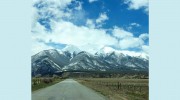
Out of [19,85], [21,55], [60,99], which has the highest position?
[21,55]

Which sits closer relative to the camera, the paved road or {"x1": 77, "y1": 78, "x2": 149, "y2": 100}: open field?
the paved road

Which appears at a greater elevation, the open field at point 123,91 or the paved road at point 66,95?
the paved road at point 66,95

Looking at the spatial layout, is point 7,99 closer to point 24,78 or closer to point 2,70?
point 2,70

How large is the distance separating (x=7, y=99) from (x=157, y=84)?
6801 mm

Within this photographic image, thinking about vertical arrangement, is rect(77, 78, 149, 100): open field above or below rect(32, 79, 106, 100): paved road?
below

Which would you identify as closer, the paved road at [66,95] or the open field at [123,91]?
the paved road at [66,95]

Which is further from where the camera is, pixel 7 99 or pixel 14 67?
pixel 14 67

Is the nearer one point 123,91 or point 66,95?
point 66,95

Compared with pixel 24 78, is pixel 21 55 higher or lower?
higher

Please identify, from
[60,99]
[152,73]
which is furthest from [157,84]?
[60,99]

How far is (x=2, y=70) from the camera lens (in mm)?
13555

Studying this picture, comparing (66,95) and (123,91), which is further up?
(66,95)

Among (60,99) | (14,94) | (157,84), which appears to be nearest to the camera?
(14,94)

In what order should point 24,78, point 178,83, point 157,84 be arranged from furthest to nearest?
point 24,78 < point 157,84 < point 178,83
